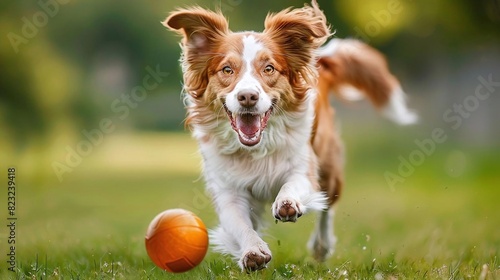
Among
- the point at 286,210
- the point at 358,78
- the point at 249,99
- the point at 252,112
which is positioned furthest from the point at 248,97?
the point at 358,78

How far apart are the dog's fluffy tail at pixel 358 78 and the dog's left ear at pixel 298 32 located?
88 cm

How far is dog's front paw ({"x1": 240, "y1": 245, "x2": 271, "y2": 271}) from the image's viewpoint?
14.2ft

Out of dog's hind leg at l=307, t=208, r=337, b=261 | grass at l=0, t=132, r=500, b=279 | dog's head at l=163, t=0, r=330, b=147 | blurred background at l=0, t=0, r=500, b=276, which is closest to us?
dog's head at l=163, t=0, r=330, b=147

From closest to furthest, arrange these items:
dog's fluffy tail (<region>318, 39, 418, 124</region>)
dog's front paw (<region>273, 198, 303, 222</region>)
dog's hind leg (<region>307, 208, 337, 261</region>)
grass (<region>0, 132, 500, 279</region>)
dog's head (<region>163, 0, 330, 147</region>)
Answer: dog's front paw (<region>273, 198, 303, 222</region>) → dog's head (<region>163, 0, 330, 147</region>) → grass (<region>0, 132, 500, 279</region>) → dog's hind leg (<region>307, 208, 337, 261</region>) → dog's fluffy tail (<region>318, 39, 418, 124</region>)

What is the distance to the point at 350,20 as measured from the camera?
17281 mm

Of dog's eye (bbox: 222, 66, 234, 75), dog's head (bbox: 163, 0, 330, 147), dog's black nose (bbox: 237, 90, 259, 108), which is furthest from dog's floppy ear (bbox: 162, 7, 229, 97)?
dog's black nose (bbox: 237, 90, 259, 108)

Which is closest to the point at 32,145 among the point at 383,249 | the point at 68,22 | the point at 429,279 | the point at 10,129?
the point at 10,129

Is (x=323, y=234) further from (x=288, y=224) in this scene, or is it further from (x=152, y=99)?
(x=152, y=99)

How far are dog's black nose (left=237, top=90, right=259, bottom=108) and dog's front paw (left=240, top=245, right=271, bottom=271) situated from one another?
2.69 feet

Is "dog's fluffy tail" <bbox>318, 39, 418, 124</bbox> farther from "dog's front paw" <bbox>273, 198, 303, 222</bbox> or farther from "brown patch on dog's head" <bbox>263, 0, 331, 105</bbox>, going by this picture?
"dog's front paw" <bbox>273, 198, 303, 222</bbox>

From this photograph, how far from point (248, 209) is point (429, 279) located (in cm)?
126

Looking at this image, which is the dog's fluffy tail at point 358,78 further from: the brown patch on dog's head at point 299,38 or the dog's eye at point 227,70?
the dog's eye at point 227,70

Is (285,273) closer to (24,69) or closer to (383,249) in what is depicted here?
(383,249)

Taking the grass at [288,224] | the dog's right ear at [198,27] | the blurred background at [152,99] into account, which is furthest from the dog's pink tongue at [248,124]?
the blurred background at [152,99]
